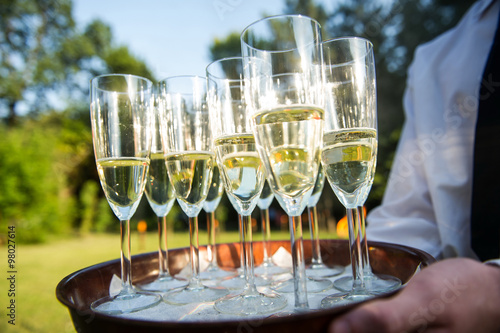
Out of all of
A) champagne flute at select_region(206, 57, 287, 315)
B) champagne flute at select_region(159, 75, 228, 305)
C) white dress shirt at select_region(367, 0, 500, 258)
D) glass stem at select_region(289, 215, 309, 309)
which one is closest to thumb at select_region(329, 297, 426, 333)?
glass stem at select_region(289, 215, 309, 309)

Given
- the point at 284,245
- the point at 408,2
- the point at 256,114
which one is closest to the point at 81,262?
the point at 284,245

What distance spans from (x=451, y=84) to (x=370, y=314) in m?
1.78

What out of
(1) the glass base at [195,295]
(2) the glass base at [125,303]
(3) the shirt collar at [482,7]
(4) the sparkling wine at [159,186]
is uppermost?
(3) the shirt collar at [482,7]

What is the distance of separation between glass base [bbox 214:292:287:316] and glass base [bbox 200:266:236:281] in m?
0.41

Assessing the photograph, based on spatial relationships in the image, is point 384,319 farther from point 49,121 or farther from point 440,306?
point 49,121

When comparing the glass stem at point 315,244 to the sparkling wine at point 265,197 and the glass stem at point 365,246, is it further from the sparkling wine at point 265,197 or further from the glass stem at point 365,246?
the glass stem at point 365,246

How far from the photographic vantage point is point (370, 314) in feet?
1.62

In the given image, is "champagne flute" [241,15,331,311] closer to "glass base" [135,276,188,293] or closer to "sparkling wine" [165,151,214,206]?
"sparkling wine" [165,151,214,206]

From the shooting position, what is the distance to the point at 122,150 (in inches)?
41.6

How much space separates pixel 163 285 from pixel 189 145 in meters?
0.50

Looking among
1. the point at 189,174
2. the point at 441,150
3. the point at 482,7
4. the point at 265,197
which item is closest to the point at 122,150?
the point at 189,174

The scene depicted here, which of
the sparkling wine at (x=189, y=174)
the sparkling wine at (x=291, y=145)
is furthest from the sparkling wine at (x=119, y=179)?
the sparkling wine at (x=291, y=145)

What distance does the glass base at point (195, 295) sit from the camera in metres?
0.99

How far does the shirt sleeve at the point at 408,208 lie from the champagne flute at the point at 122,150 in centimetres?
104
